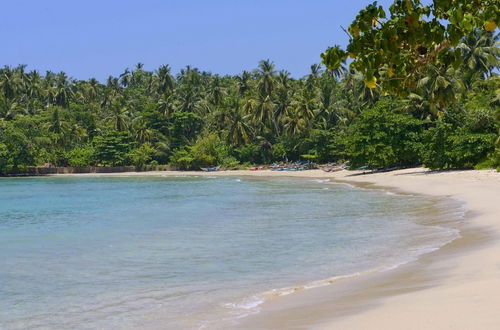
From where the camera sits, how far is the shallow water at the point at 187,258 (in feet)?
37.7

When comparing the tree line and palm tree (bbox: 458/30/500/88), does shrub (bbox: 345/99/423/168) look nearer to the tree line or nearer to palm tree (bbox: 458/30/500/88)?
the tree line

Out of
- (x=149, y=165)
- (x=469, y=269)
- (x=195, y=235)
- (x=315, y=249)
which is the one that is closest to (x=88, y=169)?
(x=149, y=165)

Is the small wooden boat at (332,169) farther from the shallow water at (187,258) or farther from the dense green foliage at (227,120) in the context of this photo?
the shallow water at (187,258)

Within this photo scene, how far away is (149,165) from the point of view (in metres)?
102

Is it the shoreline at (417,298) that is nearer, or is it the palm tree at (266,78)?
the shoreline at (417,298)

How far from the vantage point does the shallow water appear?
11500 mm

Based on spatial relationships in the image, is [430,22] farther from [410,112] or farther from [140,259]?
[410,112]

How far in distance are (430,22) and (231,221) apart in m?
23.4

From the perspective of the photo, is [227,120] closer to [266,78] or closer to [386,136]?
[266,78]

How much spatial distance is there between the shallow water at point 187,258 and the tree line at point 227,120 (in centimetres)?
2924

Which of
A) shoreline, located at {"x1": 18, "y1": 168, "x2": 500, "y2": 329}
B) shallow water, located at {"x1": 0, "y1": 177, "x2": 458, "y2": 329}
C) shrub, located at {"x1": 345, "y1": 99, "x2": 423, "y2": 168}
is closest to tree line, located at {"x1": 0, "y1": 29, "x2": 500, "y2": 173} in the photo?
shrub, located at {"x1": 345, "y1": 99, "x2": 423, "y2": 168}

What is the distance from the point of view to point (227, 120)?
99.8 m

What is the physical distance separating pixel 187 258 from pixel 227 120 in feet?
272

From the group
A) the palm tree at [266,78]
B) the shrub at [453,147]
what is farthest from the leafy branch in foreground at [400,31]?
the palm tree at [266,78]
